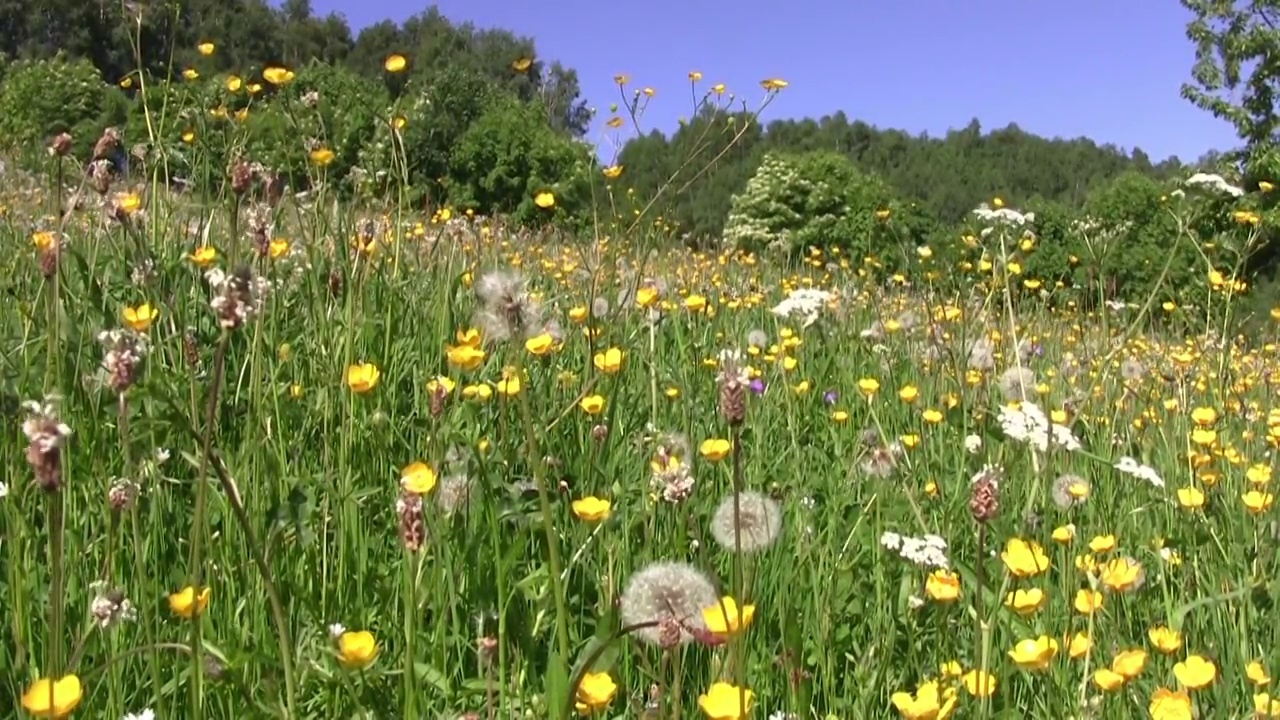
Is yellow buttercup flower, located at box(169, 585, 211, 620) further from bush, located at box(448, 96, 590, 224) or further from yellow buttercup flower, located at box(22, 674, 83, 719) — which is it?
bush, located at box(448, 96, 590, 224)

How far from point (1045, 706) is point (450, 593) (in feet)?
2.17

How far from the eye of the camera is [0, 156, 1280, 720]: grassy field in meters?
1.06

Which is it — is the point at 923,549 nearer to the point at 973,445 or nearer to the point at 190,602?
the point at 973,445

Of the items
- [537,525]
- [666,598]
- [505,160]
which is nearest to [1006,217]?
[537,525]

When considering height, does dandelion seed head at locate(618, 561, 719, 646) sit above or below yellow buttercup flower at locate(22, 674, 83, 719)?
below

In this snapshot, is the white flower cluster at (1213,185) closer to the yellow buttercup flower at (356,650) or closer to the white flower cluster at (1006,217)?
the white flower cluster at (1006,217)

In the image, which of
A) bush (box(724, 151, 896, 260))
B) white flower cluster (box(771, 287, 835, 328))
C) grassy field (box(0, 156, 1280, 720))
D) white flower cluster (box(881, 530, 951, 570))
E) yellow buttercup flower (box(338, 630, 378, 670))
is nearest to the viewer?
yellow buttercup flower (box(338, 630, 378, 670))

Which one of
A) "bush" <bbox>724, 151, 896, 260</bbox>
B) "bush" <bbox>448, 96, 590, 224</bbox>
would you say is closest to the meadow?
"bush" <bbox>448, 96, 590, 224</bbox>

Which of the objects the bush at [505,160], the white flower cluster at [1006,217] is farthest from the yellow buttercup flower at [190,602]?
the bush at [505,160]

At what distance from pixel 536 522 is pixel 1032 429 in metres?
0.74

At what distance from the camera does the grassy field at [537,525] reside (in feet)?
3.46

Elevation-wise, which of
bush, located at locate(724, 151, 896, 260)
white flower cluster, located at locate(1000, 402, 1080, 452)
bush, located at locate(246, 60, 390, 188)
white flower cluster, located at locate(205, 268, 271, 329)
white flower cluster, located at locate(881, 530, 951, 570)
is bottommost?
white flower cluster, located at locate(881, 530, 951, 570)

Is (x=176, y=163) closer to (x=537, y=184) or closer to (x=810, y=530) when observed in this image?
(x=810, y=530)

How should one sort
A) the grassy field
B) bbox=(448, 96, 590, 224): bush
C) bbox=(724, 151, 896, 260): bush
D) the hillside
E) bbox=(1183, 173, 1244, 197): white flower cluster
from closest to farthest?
the grassy field
bbox=(1183, 173, 1244, 197): white flower cluster
bbox=(448, 96, 590, 224): bush
bbox=(724, 151, 896, 260): bush
the hillside
